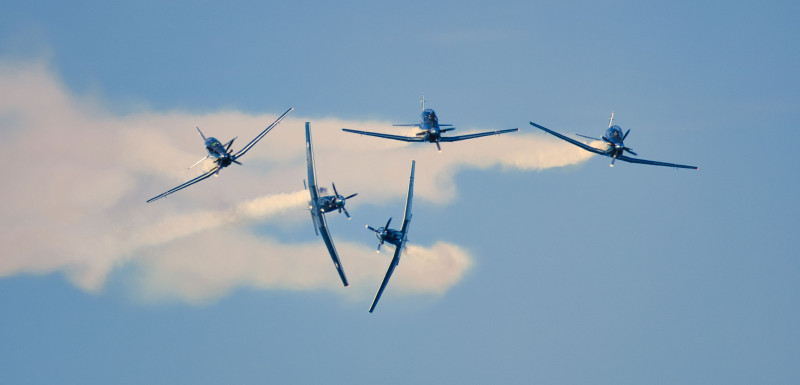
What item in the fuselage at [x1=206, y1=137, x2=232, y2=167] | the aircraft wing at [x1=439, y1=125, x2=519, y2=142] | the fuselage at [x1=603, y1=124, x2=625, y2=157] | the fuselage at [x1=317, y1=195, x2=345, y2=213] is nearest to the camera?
the fuselage at [x1=317, y1=195, x2=345, y2=213]

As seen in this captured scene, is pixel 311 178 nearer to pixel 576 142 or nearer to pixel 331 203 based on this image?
pixel 331 203

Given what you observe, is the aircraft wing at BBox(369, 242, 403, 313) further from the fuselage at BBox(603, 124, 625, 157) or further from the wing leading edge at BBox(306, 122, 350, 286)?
the fuselage at BBox(603, 124, 625, 157)

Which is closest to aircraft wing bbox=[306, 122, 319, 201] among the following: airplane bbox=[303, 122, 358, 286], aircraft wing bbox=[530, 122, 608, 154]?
airplane bbox=[303, 122, 358, 286]

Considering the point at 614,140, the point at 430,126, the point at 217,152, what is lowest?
the point at 217,152

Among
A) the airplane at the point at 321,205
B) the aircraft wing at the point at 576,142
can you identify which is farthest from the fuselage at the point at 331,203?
the aircraft wing at the point at 576,142

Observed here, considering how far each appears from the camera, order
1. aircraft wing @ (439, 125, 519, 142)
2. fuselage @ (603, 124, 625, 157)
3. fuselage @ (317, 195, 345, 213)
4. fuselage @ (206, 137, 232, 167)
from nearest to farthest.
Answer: fuselage @ (317, 195, 345, 213), fuselage @ (206, 137, 232, 167), fuselage @ (603, 124, 625, 157), aircraft wing @ (439, 125, 519, 142)

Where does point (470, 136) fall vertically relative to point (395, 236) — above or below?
above

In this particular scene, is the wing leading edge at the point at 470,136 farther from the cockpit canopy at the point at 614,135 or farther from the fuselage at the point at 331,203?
the fuselage at the point at 331,203

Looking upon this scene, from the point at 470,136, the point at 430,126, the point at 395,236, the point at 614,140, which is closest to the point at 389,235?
the point at 395,236

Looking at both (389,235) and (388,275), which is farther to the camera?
(388,275)

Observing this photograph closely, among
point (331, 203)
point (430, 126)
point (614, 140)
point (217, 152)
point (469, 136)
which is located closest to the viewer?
point (331, 203)

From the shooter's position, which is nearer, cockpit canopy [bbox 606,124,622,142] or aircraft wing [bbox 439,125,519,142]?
cockpit canopy [bbox 606,124,622,142]

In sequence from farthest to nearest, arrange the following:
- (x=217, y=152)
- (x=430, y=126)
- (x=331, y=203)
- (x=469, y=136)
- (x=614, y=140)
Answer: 1. (x=469, y=136)
2. (x=430, y=126)
3. (x=614, y=140)
4. (x=217, y=152)
5. (x=331, y=203)

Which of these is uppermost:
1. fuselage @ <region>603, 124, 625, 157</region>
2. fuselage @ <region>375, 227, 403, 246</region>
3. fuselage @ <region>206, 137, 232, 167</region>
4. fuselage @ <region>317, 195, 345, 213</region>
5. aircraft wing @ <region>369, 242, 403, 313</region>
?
fuselage @ <region>603, 124, 625, 157</region>
